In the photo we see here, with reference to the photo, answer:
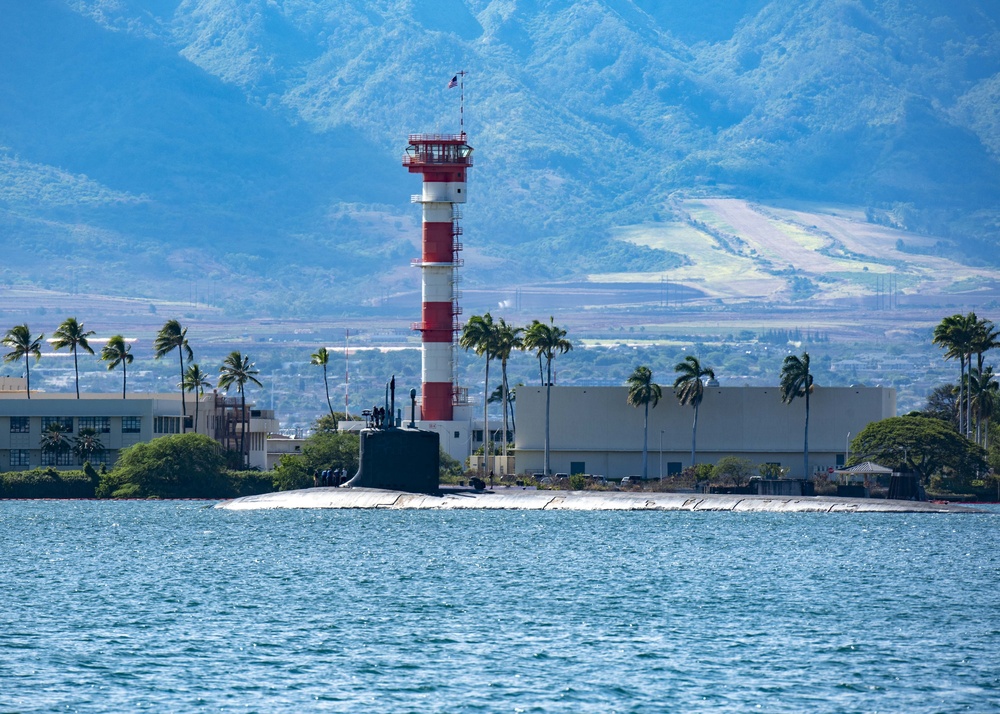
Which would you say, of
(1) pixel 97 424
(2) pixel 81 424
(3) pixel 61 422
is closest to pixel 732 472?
(1) pixel 97 424

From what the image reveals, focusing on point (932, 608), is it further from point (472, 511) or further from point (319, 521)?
point (472, 511)

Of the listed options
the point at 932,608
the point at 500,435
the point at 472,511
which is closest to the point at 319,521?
the point at 472,511

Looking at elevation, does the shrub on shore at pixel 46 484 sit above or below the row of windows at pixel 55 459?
below

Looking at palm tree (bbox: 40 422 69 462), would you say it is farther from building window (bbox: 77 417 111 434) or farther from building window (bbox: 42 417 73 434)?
building window (bbox: 77 417 111 434)

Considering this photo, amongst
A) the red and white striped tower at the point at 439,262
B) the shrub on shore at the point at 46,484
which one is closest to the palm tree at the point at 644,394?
the red and white striped tower at the point at 439,262

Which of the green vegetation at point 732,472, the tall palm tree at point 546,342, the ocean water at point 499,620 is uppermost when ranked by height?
the tall palm tree at point 546,342

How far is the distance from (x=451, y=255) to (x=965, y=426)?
4279 centimetres

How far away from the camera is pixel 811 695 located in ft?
122

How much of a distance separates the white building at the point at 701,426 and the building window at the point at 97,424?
2792 cm

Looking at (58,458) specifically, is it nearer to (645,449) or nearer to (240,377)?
(240,377)

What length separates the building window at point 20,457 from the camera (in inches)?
4449

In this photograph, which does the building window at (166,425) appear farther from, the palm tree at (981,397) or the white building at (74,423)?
the palm tree at (981,397)

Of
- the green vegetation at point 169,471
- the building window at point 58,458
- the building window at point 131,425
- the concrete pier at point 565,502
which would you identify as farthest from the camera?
the building window at point 131,425

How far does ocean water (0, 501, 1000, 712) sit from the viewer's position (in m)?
37.5
